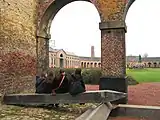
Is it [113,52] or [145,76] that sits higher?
[113,52]

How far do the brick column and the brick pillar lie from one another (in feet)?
11.8

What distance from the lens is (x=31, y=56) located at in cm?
1266

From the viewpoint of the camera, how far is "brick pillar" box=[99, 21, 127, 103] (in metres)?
11.2

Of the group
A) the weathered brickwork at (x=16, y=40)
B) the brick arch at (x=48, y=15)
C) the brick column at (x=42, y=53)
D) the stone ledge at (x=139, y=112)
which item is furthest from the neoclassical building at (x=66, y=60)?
the stone ledge at (x=139, y=112)

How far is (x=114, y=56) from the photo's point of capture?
1134 cm

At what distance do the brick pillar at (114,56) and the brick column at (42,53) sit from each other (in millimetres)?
3592

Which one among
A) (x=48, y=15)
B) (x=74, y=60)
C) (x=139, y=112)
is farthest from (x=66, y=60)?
(x=139, y=112)

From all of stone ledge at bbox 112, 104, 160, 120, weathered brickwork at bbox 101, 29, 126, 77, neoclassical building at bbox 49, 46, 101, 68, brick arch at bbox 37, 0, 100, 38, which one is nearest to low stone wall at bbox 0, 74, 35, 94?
brick arch at bbox 37, 0, 100, 38

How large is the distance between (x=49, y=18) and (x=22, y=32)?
2.20 meters

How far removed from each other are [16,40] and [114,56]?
181 inches

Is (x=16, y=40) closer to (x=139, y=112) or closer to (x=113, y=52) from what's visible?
(x=113, y=52)

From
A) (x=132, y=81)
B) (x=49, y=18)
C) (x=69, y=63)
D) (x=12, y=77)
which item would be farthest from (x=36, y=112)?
(x=69, y=63)

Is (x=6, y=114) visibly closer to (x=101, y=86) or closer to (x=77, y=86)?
(x=77, y=86)

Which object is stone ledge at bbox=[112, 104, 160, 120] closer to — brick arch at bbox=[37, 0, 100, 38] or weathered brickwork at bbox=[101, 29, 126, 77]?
weathered brickwork at bbox=[101, 29, 126, 77]
